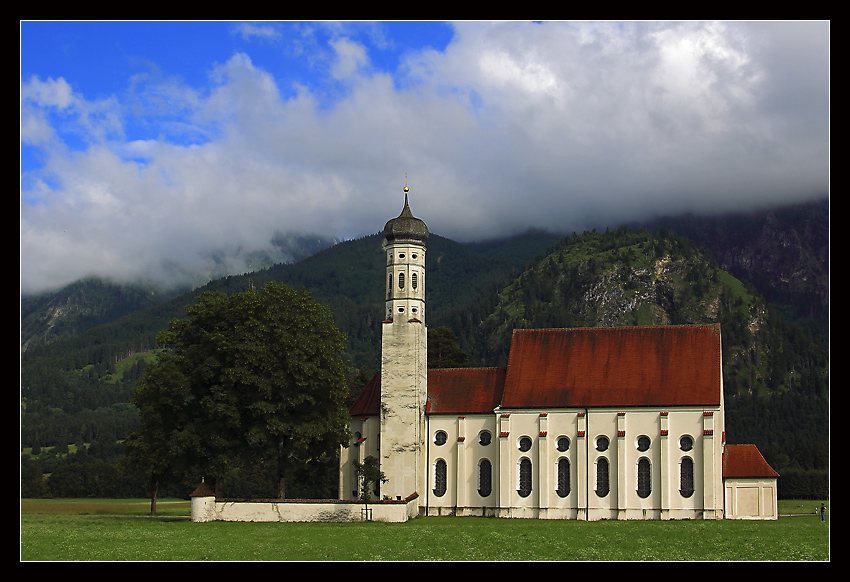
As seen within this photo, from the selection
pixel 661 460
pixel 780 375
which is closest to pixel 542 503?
pixel 661 460

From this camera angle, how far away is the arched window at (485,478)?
62.4 metres

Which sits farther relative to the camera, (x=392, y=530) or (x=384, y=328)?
(x=384, y=328)

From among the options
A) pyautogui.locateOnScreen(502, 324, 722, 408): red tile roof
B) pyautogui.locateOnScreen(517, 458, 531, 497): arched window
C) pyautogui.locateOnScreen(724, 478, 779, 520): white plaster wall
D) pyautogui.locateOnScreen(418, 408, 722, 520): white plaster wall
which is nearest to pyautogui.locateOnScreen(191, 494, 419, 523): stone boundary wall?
pyautogui.locateOnScreen(418, 408, 722, 520): white plaster wall

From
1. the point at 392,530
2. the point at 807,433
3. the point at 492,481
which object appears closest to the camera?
the point at 392,530

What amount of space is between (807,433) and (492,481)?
103228 mm

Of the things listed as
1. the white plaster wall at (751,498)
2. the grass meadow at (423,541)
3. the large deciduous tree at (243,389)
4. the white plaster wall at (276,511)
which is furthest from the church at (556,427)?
the white plaster wall at (276,511)

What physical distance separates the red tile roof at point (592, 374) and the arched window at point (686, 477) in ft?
11.0

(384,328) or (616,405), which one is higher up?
(384,328)

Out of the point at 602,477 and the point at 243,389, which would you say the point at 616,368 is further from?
the point at 243,389

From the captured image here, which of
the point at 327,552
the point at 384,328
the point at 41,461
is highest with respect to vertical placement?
the point at 384,328

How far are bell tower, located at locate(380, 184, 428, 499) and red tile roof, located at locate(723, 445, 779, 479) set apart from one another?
17.9 metres

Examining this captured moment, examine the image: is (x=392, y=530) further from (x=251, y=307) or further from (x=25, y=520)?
(x=25, y=520)

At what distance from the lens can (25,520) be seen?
178ft

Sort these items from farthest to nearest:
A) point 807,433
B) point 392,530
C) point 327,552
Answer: point 807,433 < point 392,530 < point 327,552
